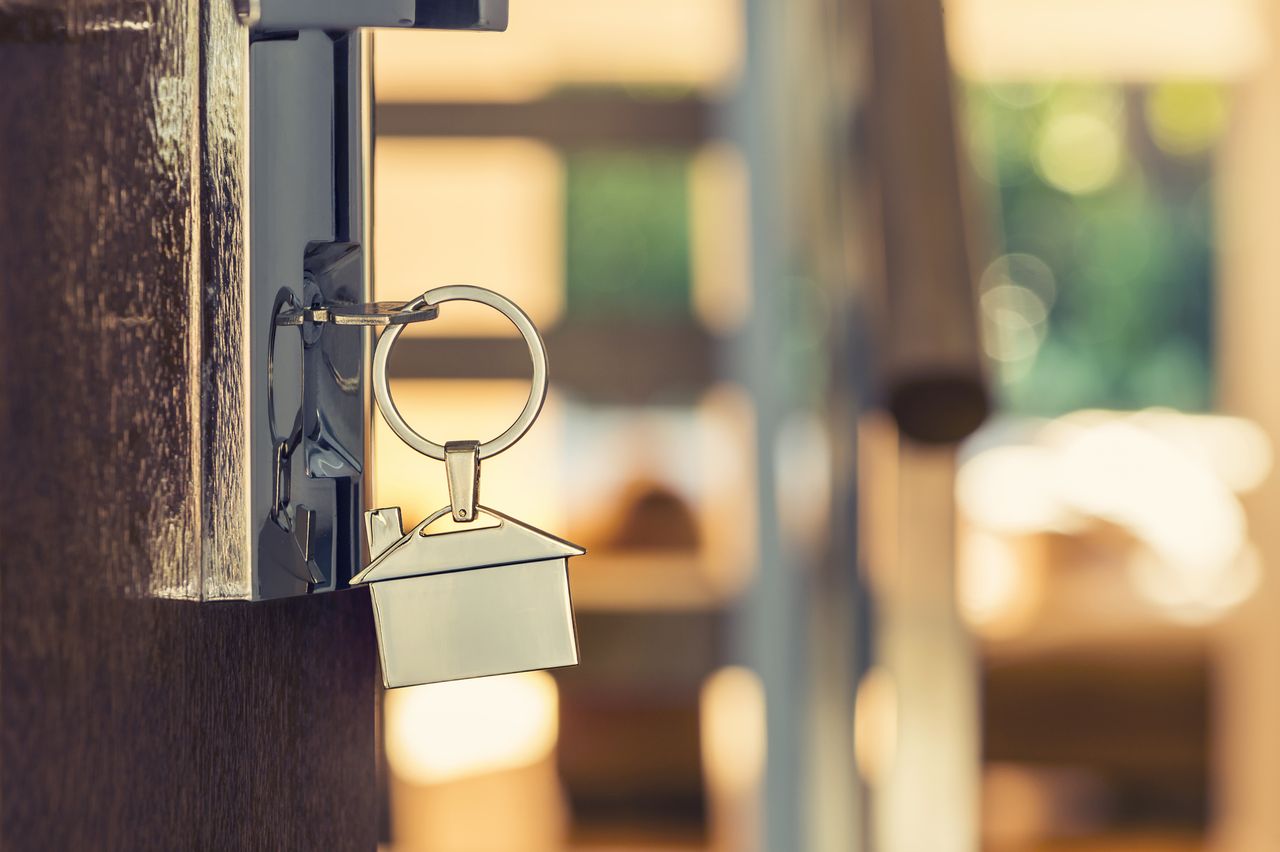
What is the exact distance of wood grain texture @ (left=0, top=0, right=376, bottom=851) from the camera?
0.21m

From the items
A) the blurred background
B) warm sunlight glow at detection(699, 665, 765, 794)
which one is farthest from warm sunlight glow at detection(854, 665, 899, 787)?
warm sunlight glow at detection(699, 665, 765, 794)

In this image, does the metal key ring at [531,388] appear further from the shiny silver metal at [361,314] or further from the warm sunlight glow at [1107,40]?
the warm sunlight glow at [1107,40]

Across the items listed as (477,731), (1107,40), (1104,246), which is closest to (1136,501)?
(1104,246)

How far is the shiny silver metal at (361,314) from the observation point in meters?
0.29

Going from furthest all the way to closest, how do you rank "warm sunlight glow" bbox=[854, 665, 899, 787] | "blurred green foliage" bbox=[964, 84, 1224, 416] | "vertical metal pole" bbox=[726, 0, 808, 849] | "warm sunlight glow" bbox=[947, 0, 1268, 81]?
"blurred green foliage" bbox=[964, 84, 1224, 416], "warm sunlight glow" bbox=[947, 0, 1268, 81], "vertical metal pole" bbox=[726, 0, 808, 849], "warm sunlight glow" bbox=[854, 665, 899, 787]

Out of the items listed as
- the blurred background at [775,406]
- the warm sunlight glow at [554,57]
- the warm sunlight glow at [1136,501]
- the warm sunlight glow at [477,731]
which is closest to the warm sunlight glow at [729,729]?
the blurred background at [775,406]

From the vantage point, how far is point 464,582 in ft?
0.96

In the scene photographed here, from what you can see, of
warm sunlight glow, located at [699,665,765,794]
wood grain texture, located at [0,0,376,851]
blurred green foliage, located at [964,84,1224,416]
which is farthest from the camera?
blurred green foliage, located at [964,84,1224,416]

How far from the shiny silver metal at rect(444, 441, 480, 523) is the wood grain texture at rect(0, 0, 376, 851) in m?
0.05

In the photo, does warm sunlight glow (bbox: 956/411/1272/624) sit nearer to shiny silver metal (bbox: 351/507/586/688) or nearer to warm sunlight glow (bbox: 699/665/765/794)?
warm sunlight glow (bbox: 699/665/765/794)

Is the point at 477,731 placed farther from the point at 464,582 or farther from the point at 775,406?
the point at 464,582

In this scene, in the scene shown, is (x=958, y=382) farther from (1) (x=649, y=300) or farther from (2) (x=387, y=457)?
(2) (x=387, y=457)

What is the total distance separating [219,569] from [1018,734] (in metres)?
2.50

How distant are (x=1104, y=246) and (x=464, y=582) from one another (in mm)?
2448
